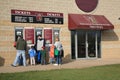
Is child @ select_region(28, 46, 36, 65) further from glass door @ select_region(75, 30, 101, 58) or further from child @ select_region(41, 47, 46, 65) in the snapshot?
glass door @ select_region(75, 30, 101, 58)

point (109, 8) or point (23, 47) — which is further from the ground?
point (109, 8)

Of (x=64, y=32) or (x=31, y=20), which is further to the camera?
(x=64, y=32)

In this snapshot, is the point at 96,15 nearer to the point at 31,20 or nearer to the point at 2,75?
the point at 31,20

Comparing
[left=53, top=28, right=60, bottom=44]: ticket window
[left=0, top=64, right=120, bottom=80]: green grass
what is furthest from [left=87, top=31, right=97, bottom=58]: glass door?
[left=0, top=64, right=120, bottom=80]: green grass

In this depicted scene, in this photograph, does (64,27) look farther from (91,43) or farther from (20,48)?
(20,48)

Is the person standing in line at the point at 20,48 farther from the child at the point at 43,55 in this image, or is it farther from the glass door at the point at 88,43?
the glass door at the point at 88,43

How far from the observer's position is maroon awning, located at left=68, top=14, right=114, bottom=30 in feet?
82.2

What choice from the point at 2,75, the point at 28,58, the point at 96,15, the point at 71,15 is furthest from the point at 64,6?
the point at 2,75

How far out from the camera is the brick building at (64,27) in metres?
23.0

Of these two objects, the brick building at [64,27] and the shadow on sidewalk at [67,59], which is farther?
the shadow on sidewalk at [67,59]

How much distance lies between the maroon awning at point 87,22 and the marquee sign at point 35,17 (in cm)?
84

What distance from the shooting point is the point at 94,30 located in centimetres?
2702

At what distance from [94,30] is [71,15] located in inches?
95.7

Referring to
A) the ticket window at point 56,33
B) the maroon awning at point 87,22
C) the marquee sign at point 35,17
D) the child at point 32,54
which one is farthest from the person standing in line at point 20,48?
the maroon awning at point 87,22
